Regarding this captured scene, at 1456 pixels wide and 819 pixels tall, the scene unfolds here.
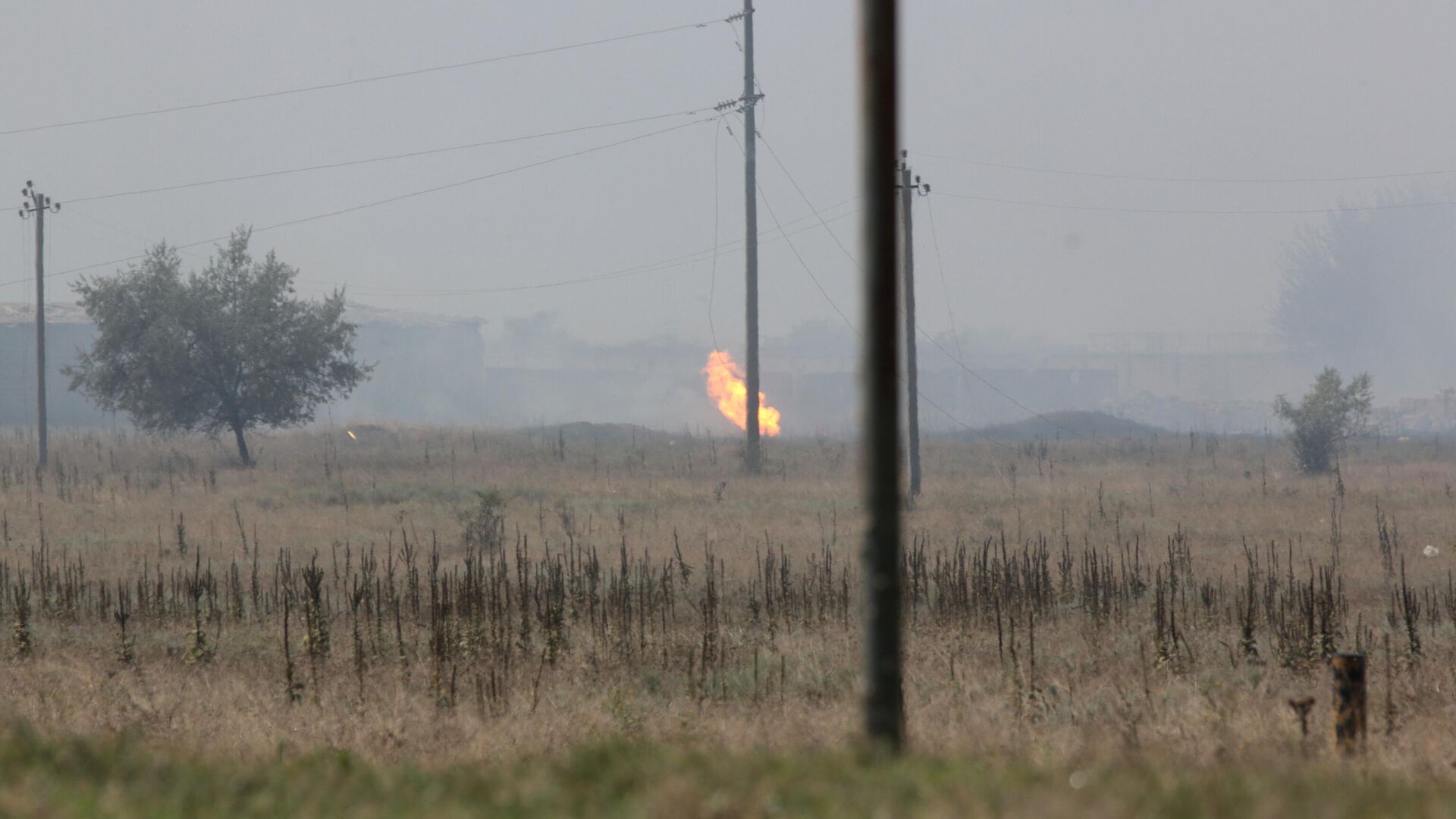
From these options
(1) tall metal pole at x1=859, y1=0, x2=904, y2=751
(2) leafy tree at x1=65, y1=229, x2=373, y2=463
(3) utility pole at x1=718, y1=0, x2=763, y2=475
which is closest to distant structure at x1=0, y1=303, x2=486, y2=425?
(2) leafy tree at x1=65, y1=229, x2=373, y2=463

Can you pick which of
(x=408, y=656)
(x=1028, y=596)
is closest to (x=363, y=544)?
(x=408, y=656)

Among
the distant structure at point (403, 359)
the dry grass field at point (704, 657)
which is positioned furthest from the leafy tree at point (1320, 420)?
the distant structure at point (403, 359)

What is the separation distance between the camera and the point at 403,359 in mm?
98938

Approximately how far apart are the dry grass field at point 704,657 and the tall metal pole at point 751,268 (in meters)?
5.65

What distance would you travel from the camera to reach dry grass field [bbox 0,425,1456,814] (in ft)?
16.2

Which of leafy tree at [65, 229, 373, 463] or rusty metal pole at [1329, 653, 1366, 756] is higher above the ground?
leafy tree at [65, 229, 373, 463]

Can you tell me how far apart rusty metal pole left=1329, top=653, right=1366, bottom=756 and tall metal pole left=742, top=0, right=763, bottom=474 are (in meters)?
28.7

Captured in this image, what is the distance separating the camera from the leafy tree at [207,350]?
140 ft

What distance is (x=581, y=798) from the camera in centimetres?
463

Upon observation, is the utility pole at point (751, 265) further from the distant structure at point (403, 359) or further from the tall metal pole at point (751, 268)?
the distant structure at point (403, 359)

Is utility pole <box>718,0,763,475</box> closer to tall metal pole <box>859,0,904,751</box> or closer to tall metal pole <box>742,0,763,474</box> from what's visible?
tall metal pole <box>742,0,763,474</box>

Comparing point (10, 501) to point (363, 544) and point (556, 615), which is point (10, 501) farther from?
point (556, 615)

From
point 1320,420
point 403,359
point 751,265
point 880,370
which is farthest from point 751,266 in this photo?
point 403,359

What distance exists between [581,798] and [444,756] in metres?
3.72
